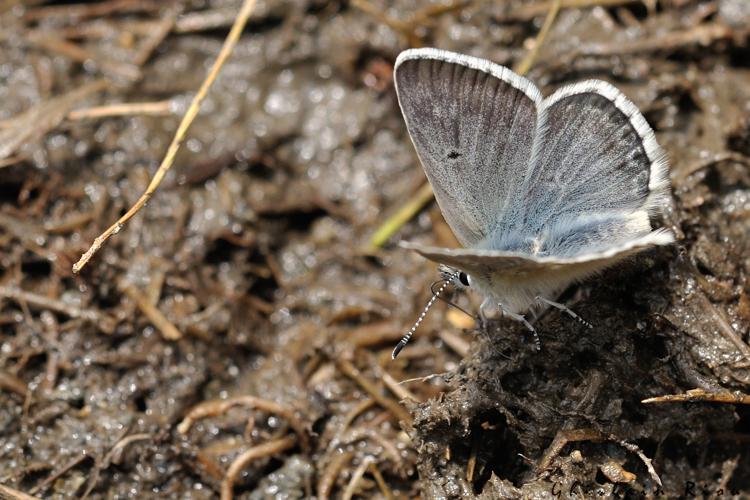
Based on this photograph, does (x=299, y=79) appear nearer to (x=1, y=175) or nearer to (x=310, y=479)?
(x=1, y=175)

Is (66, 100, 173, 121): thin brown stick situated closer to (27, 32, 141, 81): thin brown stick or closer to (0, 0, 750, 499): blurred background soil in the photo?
(0, 0, 750, 499): blurred background soil

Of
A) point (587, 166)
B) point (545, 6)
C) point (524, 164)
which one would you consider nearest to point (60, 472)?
point (524, 164)

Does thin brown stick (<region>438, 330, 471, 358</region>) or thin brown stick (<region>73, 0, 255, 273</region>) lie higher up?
thin brown stick (<region>73, 0, 255, 273</region>)

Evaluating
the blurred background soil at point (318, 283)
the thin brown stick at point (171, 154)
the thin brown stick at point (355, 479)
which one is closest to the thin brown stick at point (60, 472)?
the blurred background soil at point (318, 283)

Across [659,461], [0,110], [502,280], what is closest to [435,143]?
[502,280]

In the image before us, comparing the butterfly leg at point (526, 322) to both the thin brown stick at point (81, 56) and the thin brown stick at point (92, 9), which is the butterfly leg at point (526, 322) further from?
the thin brown stick at point (92, 9)

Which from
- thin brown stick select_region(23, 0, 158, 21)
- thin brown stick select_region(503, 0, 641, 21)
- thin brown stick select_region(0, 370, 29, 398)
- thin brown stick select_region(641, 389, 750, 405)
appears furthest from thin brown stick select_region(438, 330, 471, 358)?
thin brown stick select_region(23, 0, 158, 21)
